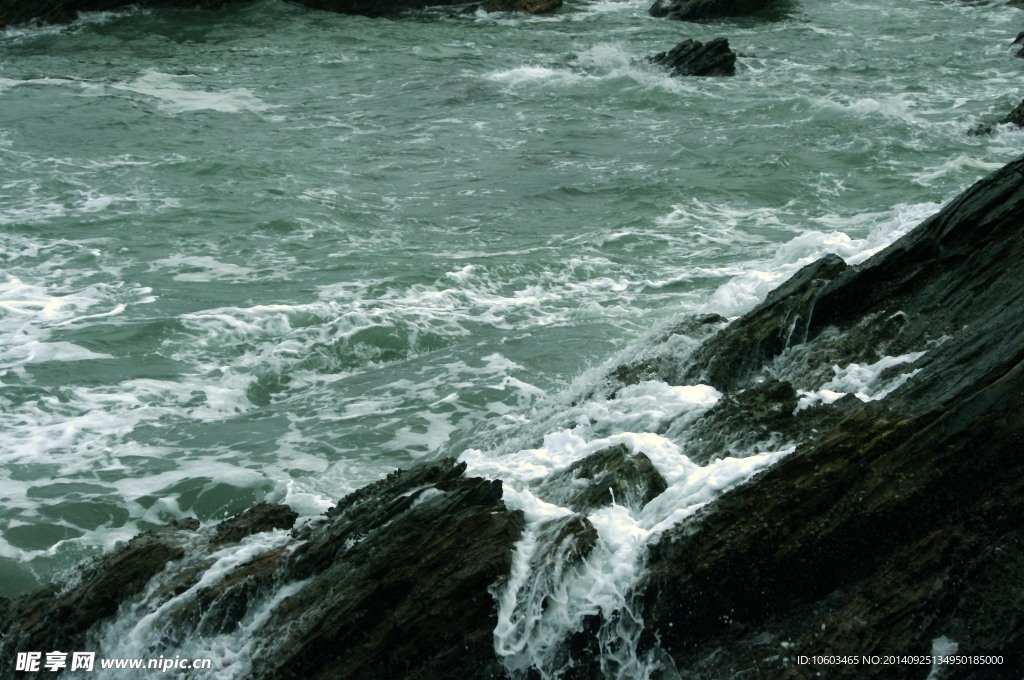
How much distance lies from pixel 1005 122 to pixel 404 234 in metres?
10.6

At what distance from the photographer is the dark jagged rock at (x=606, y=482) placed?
23.4 feet

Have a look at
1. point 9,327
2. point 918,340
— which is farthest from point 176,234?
point 918,340

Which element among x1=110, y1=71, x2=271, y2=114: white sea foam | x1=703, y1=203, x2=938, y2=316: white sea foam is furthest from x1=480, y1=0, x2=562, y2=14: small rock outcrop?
x1=703, y1=203, x2=938, y2=316: white sea foam

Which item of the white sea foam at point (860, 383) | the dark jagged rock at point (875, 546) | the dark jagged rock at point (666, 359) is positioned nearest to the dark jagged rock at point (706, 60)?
the dark jagged rock at point (666, 359)

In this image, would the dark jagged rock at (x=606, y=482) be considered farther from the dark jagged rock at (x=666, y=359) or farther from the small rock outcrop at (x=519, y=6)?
the small rock outcrop at (x=519, y=6)

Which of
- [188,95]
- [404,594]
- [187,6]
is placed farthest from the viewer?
[187,6]

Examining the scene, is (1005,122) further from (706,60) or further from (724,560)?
(724,560)

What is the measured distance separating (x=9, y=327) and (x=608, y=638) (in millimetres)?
9124

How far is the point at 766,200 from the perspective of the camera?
16.4 meters

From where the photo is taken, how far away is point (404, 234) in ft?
50.3

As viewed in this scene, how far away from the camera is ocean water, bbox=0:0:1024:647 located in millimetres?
9289

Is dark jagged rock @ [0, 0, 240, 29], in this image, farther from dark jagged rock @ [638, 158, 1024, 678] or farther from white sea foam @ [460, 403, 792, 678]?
dark jagged rock @ [638, 158, 1024, 678]

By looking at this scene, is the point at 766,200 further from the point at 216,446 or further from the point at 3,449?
the point at 3,449

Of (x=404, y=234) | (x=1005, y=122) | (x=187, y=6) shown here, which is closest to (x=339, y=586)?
(x=404, y=234)
